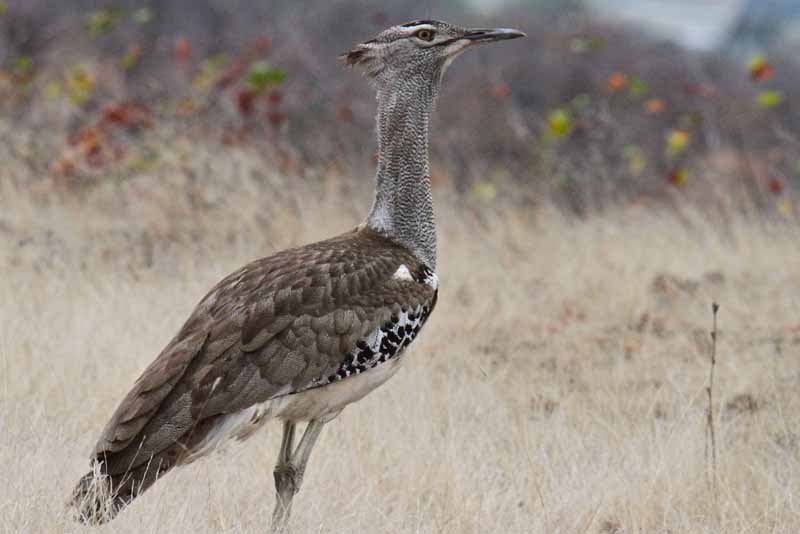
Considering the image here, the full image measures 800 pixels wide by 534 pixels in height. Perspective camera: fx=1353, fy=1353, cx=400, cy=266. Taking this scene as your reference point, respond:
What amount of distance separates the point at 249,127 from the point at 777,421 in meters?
5.93

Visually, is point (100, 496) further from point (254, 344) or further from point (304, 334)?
point (304, 334)

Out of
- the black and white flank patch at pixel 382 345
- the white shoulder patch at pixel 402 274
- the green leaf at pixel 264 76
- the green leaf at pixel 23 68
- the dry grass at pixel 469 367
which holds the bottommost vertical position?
the dry grass at pixel 469 367

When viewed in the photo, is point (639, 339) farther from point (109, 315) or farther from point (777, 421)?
point (109, 315)

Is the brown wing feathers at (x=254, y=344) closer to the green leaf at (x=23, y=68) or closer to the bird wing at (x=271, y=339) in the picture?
the bird wing at (x=271, y=339)

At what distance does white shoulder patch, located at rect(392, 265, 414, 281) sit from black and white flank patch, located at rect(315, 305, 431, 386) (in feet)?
0.36

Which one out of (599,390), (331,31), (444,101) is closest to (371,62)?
(599,390)

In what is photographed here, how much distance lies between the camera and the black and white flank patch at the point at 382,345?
3.94 metres

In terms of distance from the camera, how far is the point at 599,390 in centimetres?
573

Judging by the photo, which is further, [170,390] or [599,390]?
[599,390]

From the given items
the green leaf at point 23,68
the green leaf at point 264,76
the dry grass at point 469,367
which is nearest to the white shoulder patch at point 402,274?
the dry grass at point 469,367

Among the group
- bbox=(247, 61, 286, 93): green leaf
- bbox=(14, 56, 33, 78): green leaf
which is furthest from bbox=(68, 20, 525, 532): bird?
bbox=(14, 56, 33, 78): green leaf

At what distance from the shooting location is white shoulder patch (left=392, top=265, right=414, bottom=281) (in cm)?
416

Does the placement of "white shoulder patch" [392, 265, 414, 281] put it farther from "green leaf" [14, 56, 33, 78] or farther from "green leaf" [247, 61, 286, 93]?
"green leaf" [14, 56, 33, 78]

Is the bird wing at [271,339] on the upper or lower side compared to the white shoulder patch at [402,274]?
lower
